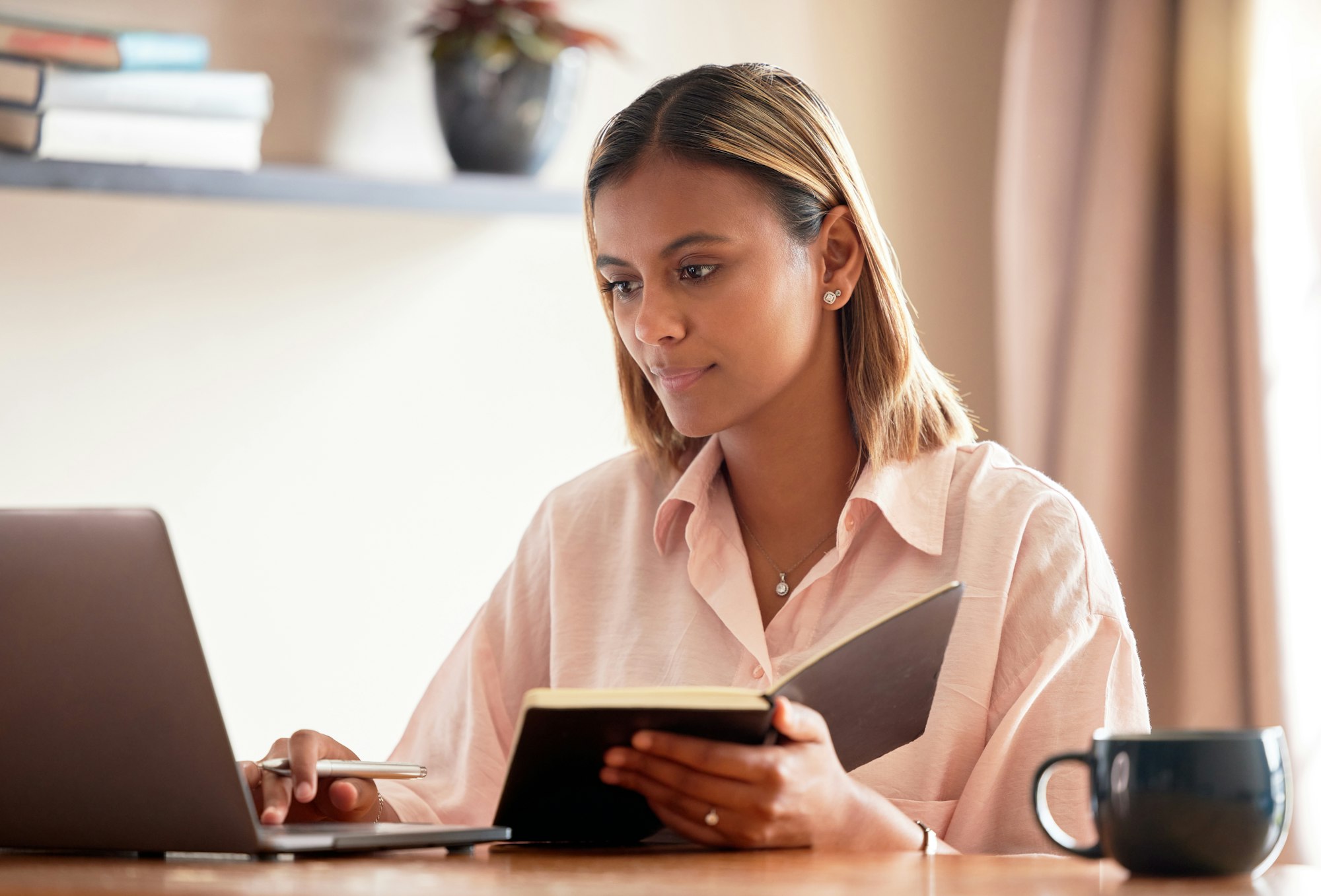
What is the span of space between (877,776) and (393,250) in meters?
1.36

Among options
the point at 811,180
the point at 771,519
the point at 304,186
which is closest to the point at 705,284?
the point at 811,180

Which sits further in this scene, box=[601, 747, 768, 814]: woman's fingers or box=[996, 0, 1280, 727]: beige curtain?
box=[996, 0, 1280, 727]: beige curtain

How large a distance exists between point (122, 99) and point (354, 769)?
1287 mm

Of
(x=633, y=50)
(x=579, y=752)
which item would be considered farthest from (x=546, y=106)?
(x=579, y=752)

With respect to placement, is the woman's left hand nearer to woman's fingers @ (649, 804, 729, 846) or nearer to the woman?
woman's fingers @ (649, 804, 729, 846)

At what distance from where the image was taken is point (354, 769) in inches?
41.1

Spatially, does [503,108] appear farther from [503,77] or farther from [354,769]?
[354,769]

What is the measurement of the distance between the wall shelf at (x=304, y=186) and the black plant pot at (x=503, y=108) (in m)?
0.03

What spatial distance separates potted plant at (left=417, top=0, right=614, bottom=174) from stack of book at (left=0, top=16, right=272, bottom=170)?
286mm

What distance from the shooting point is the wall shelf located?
1.98 m

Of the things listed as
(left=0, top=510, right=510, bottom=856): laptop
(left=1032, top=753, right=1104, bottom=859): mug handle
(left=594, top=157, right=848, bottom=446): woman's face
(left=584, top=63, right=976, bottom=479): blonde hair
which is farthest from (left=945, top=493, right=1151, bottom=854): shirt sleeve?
(left=0, top=510, right=510, bottom=856): laptop

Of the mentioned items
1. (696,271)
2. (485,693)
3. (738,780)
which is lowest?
(485,693)

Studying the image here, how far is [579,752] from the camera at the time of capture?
91cm

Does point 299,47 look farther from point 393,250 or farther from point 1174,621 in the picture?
point 1174,621
